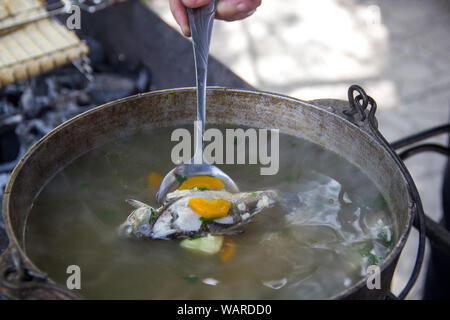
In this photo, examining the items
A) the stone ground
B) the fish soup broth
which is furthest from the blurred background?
the fish soup broth

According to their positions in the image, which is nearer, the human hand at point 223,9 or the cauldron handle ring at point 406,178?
the cauldron handle ring at point 406,178

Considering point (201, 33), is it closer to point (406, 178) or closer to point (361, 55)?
point (406, 178)

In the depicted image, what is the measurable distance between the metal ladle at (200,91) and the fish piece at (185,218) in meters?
0.12

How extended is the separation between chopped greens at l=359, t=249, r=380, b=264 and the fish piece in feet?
1.15

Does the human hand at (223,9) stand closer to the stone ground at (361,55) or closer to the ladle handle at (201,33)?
the ladle handle at (201,33)

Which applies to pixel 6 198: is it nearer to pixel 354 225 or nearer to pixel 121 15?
pixel 354 225

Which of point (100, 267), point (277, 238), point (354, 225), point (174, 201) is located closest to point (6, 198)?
point (100, 267)

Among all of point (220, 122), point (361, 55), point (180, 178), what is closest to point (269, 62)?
point (361, 55)

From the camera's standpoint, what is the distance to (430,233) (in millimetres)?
1699

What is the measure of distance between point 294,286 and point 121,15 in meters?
2.56

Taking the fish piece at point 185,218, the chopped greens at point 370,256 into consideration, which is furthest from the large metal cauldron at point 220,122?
the fish piece at point 185,218

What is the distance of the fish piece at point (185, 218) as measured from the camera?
1.37 meters
